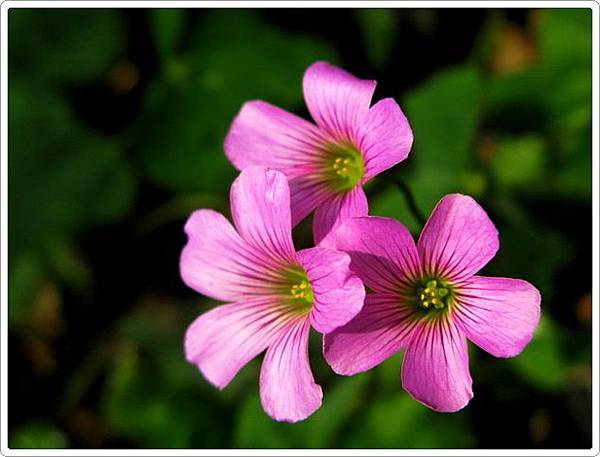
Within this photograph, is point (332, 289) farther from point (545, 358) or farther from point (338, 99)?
point (545, 358)

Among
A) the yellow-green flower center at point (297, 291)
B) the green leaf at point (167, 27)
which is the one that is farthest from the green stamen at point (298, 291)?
the green leaf at point (167, 27)

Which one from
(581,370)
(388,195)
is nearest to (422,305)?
(388,195)

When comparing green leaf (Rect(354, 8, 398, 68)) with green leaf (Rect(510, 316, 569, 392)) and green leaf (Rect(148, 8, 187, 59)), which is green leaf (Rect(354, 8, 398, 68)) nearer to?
green leaf (Rect(148, 8, 187, 59))

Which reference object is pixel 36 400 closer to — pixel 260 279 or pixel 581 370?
pixel 260 279

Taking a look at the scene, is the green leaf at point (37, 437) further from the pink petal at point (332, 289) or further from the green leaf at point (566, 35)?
the green leaf at point (566, 35)

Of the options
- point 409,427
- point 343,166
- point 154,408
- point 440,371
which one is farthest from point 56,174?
point 440,371

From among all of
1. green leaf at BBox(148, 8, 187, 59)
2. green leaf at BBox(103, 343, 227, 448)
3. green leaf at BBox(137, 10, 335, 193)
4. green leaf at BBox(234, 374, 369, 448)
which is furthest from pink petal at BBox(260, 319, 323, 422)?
green leaf at BBox(148, 8, 187, 59)
